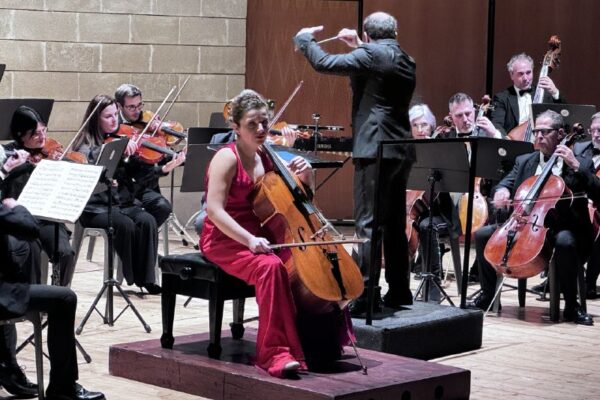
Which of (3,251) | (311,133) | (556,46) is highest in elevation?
(556,46)

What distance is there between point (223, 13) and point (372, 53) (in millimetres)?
4679

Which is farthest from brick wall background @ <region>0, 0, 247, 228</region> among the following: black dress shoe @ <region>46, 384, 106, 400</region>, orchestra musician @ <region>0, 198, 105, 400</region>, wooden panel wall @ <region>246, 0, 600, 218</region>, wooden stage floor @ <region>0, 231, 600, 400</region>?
black dress shoe @ <region>46, 384, 106, 400</region>

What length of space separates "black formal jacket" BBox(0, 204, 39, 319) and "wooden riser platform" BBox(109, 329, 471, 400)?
0.79m

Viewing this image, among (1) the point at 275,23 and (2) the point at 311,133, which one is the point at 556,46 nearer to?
(2) the point at 311,133

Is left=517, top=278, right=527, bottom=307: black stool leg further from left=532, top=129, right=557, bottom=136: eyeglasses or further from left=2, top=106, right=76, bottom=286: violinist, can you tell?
left=2, top=106, right=76, bottom=286: violinist

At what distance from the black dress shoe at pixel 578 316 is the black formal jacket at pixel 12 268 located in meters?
3.25

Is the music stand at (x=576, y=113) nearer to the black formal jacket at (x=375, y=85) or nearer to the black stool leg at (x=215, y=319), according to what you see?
the black formal jacket at (x=375, y=85)

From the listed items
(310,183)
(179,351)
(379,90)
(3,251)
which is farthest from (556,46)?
(3,251)

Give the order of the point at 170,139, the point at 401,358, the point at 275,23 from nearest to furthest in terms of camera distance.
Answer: the point at 401,358
the point at 170,139
the point at 275,23

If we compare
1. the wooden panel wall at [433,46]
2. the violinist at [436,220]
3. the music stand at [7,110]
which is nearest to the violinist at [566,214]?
the violinist at [436,220]

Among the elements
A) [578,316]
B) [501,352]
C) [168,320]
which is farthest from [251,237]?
[578,316]

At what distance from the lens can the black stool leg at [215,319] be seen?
4676 millimetres

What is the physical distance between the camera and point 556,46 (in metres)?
7.29

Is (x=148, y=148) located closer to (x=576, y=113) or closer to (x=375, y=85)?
(x=375, y=85)
